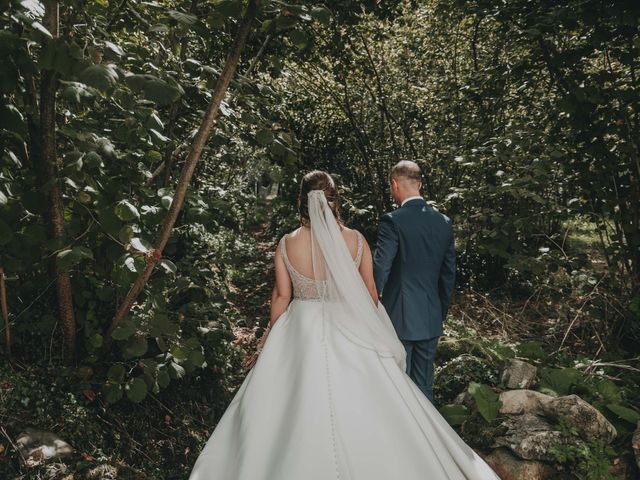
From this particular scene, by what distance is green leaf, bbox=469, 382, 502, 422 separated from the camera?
364cm

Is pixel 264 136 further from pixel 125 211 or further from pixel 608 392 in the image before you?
pixel 608 392

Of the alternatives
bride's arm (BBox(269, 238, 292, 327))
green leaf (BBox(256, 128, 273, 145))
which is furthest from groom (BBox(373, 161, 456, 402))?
green leaf (BBox(256, 128, 273, 145))

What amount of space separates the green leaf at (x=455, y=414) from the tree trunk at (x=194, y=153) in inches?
102

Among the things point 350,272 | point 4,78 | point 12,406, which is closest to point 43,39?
point 4,78

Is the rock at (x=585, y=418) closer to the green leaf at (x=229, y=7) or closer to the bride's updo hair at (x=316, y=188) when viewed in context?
the bride's updo hair at (x=316, y=188)

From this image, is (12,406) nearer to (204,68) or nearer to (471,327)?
(204,68)

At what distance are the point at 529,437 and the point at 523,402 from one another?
1.65 feet

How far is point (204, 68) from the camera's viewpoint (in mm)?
2871

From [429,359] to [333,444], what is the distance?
148 centimetres

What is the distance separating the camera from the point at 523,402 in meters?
3.76

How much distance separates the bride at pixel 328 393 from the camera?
2525mm

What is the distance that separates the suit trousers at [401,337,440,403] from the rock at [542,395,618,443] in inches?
37.0

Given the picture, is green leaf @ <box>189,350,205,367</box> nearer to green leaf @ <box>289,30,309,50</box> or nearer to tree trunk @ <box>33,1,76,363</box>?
tree trunk @ <box>33,1,76,363</box>

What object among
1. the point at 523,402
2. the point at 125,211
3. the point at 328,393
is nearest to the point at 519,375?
the point at 523,402
